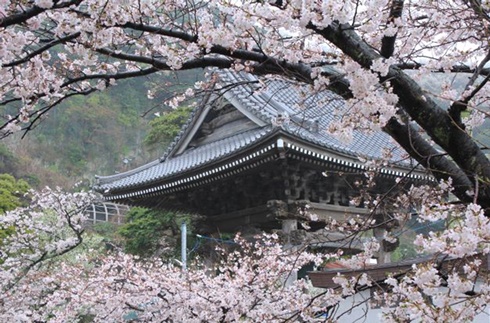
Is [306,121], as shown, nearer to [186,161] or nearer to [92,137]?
[186,161]

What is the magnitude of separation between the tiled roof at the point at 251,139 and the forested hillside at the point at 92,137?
1700 cm

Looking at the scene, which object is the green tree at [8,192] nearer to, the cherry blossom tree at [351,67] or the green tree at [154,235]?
the green tree at [154,235]

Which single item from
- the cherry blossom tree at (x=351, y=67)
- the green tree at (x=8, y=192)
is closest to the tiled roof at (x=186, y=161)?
the cherry blossom tree at (x=351, y=67)

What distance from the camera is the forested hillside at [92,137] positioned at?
27.2 m

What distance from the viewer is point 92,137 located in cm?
2942

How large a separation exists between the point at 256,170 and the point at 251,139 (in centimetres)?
62

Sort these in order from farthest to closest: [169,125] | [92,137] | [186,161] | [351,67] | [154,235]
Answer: [92,137], [169,125], [154,235], [186,161], [351,67]

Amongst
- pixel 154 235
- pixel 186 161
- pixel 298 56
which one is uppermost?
pixel 298 56

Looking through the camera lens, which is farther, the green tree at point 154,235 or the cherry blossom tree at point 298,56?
the green tree at point 154,235

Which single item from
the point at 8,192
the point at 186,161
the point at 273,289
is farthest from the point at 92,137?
the point at 273,289

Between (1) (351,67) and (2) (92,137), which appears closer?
(1) (351,67)

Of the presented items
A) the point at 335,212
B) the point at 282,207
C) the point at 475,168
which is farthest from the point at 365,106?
the point at 335,212

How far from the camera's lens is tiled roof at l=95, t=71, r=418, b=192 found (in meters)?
6.96

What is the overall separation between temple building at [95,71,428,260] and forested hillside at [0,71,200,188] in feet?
57.2
